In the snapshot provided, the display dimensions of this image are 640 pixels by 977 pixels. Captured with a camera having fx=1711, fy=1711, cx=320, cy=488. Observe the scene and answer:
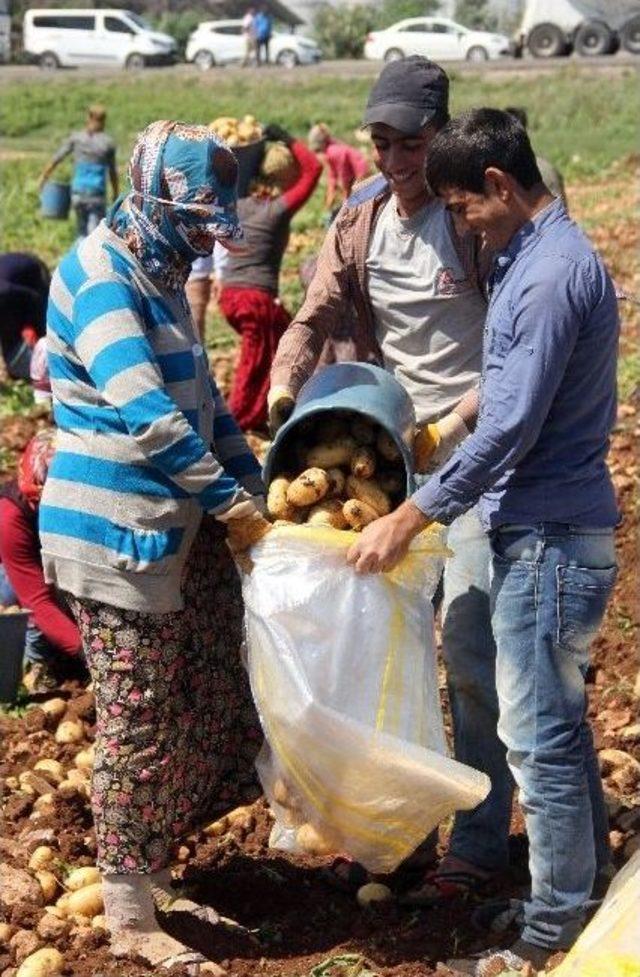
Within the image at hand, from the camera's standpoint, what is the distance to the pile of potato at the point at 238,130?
7332mm

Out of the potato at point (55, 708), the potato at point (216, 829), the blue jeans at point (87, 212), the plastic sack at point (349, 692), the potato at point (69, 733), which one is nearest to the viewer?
the plastic sack at point (349, 692)

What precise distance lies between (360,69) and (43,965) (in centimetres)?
3394

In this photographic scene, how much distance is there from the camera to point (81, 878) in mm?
4039

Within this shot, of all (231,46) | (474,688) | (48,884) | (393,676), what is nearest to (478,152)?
(393,676)

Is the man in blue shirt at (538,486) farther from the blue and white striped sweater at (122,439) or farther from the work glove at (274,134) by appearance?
the work glove at (274,134)

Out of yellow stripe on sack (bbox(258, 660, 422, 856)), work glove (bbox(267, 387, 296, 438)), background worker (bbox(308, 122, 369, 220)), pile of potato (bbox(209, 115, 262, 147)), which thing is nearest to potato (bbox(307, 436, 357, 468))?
work glove (bbox(267, 387, 296, 438))

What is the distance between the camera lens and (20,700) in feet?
17.8

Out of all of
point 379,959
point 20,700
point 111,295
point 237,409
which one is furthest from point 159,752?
point 237,409

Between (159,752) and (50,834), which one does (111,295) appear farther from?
(50,834)

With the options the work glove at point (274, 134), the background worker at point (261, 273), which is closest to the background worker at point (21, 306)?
the background worker at point (261, 273)

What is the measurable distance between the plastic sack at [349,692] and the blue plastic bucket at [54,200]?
12.7 m

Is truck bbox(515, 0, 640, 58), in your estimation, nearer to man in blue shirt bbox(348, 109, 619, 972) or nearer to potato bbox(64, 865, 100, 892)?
potato bbox(64, 865, 100, 892)

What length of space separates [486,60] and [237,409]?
29.7 metres

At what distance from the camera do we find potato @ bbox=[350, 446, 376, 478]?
3590 millimetres
